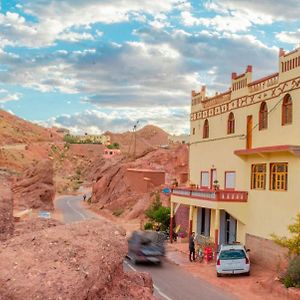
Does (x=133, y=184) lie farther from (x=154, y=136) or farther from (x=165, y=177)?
(x=154, y=136)

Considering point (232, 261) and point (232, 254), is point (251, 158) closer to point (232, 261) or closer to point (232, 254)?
point (232, 254)

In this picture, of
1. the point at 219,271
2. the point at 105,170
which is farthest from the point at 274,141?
the point at 105,170

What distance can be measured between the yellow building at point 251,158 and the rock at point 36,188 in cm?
2780

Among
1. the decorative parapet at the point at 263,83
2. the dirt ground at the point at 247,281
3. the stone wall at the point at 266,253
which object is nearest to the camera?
the dirt ground at the point at 247,281

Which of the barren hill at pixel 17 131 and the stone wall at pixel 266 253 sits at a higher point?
the barren hill at pixel 17 131

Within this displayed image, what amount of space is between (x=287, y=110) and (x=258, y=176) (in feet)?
11.6

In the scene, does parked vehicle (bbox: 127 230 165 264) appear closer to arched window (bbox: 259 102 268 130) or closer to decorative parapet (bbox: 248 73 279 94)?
arched window (bbox: 259 102 268 130)

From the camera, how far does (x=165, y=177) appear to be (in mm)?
55125

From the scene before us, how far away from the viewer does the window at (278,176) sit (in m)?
21.6

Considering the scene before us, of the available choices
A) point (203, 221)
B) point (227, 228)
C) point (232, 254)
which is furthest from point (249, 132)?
point (203, 221)

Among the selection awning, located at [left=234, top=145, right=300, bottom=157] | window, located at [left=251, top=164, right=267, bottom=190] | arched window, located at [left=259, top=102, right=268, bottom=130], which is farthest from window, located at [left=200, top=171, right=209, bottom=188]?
arched window, located at [left=259, top=102, right=268, bottom=130]

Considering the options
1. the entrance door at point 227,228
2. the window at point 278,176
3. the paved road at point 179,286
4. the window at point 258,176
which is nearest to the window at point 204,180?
the entrance door at point 227,228

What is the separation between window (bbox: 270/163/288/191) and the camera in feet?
70.9

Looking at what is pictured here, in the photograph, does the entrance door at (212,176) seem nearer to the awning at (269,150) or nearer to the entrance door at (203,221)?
the entrance door at (203,221)
